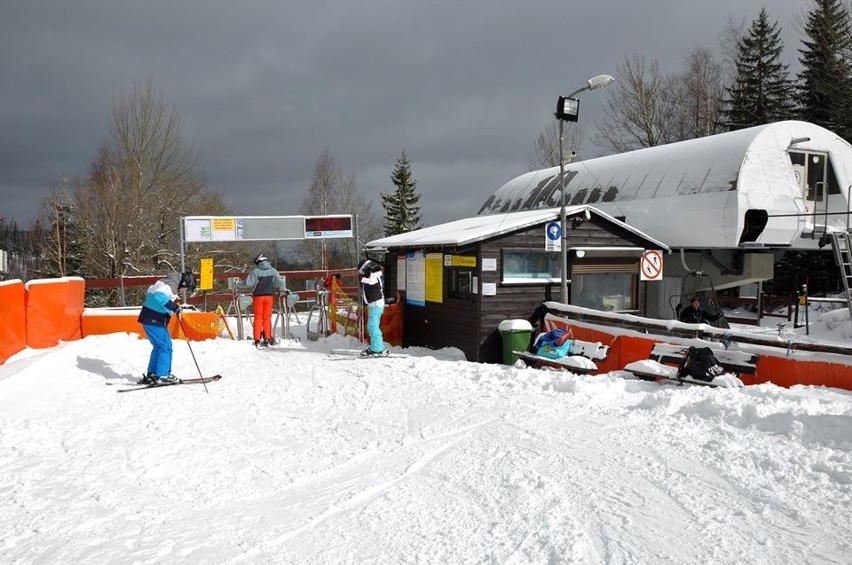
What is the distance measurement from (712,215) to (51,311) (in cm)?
1466

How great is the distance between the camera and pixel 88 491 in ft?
14.8

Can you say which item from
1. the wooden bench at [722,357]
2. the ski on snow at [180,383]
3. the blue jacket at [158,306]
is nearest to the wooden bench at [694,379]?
the wooden bench at [722,357]

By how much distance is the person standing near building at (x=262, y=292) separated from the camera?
39.3 feet

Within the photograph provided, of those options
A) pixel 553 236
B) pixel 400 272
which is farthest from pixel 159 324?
pixel 553 236

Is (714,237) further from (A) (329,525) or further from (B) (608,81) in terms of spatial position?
(A) (329,525)

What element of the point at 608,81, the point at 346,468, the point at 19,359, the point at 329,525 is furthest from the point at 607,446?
the point at 19,359

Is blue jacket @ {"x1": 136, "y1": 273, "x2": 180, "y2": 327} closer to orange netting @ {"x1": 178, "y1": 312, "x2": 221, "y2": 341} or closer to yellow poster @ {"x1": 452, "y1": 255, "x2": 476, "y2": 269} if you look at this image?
orange netting @ {"x1": 178, "y1": 312, "x2": 221, "y2": 341}

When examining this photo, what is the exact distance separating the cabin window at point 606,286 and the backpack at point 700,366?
4.76 meters

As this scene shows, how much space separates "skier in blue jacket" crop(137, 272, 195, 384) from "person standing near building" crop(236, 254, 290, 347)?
141 inches

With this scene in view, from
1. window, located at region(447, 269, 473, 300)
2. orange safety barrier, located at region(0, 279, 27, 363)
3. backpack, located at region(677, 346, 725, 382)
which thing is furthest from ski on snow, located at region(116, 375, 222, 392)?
backpack, located at region(677, 346, 725, 382)

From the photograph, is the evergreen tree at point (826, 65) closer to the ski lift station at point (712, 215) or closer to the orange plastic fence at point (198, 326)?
the ski lift station at point (712, 215)

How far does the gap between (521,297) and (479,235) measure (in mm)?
1597

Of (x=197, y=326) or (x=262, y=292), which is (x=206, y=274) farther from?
(x=262, y=292)

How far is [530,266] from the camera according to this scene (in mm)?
11688
